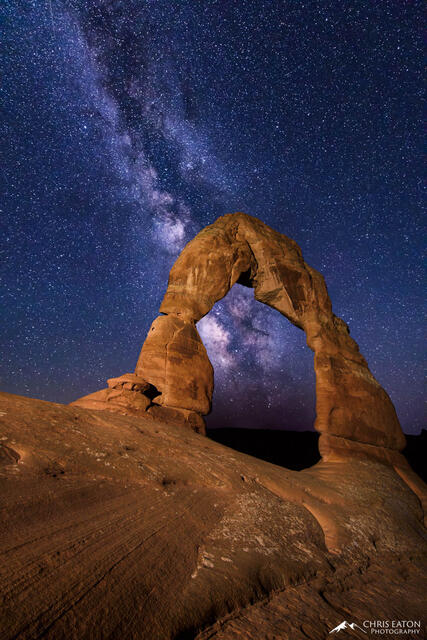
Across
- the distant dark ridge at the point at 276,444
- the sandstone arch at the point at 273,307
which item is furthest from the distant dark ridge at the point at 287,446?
the sandstone arch at the point at 273,307

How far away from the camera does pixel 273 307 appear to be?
39.7 ft

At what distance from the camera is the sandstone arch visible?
8.05 metres

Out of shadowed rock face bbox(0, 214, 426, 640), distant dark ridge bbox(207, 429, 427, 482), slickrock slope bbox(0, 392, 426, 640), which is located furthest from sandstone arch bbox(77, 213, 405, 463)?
distant dark ridge bbox(207, 429, 427, 482)

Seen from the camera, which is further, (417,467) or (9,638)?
(417,467)

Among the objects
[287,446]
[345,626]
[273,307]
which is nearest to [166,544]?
[345,626]

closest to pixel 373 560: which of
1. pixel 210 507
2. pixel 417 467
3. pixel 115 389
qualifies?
pixel 210 507

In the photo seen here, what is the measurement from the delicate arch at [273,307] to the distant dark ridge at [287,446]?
11.4 meters

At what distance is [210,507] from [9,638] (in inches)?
91.5

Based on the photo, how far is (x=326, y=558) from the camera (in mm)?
3273

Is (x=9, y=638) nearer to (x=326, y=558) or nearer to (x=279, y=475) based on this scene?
(x=326, y=558)

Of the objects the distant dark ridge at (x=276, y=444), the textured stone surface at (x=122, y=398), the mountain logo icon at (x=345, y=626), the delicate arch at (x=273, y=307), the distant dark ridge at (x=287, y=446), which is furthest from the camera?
the distant dark ridge at (x=276, y=444)

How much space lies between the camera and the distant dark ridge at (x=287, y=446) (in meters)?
21.5

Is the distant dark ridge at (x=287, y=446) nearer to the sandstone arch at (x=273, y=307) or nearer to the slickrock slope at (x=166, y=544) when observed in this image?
the sandstone arch at (x=273, y=307)

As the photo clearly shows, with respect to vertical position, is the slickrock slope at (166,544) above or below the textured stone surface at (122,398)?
below
